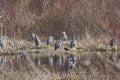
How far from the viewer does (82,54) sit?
2284 cm

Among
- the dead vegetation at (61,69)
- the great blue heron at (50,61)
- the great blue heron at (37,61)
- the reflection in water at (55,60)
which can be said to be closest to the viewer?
the dead vegetation at (61,69)

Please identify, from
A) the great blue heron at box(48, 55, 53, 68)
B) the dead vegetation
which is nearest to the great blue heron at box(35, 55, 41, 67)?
the dead vegetation

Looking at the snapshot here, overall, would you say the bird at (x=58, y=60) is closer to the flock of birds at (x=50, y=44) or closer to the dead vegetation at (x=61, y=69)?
the flock of birds at (x=50, y=44)

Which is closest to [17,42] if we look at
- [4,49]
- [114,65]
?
[4,49]


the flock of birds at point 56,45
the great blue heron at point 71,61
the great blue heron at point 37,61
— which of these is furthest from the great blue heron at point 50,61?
the great blue heron at point 71,61

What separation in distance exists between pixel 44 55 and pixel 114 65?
342 centimetres

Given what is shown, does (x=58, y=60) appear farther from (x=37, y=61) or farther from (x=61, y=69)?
(x=61, y=69)

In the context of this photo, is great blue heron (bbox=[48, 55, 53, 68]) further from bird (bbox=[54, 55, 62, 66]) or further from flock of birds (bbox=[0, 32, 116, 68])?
bird (bbox=[54, 55, 62, 66])

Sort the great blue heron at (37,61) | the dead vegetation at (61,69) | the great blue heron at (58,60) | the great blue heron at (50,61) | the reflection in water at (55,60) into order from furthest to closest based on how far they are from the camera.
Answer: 1. the great blue heron at (58,60)
2. the great blue heron at (37,61)
3. the great blue heron at (50,61)
4. the reflection in water at (55,60)
5. the dead vegetation at (61,69)

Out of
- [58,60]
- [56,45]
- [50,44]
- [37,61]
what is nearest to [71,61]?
[58,60]

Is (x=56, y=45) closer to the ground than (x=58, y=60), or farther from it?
farther from it

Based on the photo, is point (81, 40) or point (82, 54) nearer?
point (82, 54)

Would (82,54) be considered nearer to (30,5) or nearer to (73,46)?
(73,46)

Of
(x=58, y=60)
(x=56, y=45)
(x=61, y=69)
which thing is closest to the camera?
(x=61, y=69)
